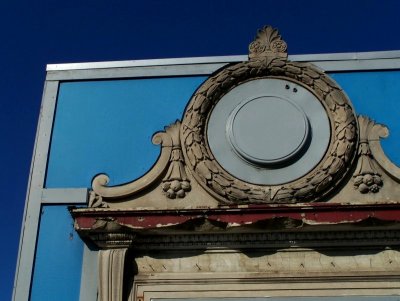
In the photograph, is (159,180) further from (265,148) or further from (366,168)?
(366,168)

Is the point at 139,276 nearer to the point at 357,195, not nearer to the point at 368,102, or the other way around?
the point at 357,195

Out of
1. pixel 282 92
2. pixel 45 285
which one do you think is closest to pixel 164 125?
pixel 282 92

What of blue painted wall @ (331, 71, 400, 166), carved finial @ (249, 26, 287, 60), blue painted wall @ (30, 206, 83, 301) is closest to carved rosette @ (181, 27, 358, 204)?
carved finial @ (249, 26, 287, 60)

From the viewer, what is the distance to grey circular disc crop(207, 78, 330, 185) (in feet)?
24.8

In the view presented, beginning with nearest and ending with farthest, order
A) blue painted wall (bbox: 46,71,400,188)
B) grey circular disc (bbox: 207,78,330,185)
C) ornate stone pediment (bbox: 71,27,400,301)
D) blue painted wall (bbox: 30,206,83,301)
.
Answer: ornate stone pediment (bbox: 71,27,400,301) < blue painted wall (bbox: 30,206,83,301) < grey circular disc (bbox: 207,78,330,185) < blue painted wall (bbox: 46,71,400,188)

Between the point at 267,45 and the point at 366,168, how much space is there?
6.41 ft

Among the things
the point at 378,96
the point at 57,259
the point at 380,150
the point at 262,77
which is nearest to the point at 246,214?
the point at 380,150

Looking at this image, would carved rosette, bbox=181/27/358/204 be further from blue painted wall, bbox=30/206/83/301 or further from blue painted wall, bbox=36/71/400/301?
blue painted wall, bbox=30/206/83/301

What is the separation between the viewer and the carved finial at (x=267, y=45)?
8.10 meters

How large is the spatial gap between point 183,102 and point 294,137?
4.58 feet

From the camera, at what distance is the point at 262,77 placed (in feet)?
26.5

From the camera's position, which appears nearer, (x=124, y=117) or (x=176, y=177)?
(x=176, y=177)

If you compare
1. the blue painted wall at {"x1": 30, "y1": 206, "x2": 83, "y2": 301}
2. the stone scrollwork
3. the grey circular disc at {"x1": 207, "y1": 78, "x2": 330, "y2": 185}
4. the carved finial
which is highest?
the carved finial

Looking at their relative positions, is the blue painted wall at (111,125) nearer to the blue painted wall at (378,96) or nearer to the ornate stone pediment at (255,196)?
the ornate stone pediment at (255,196)
